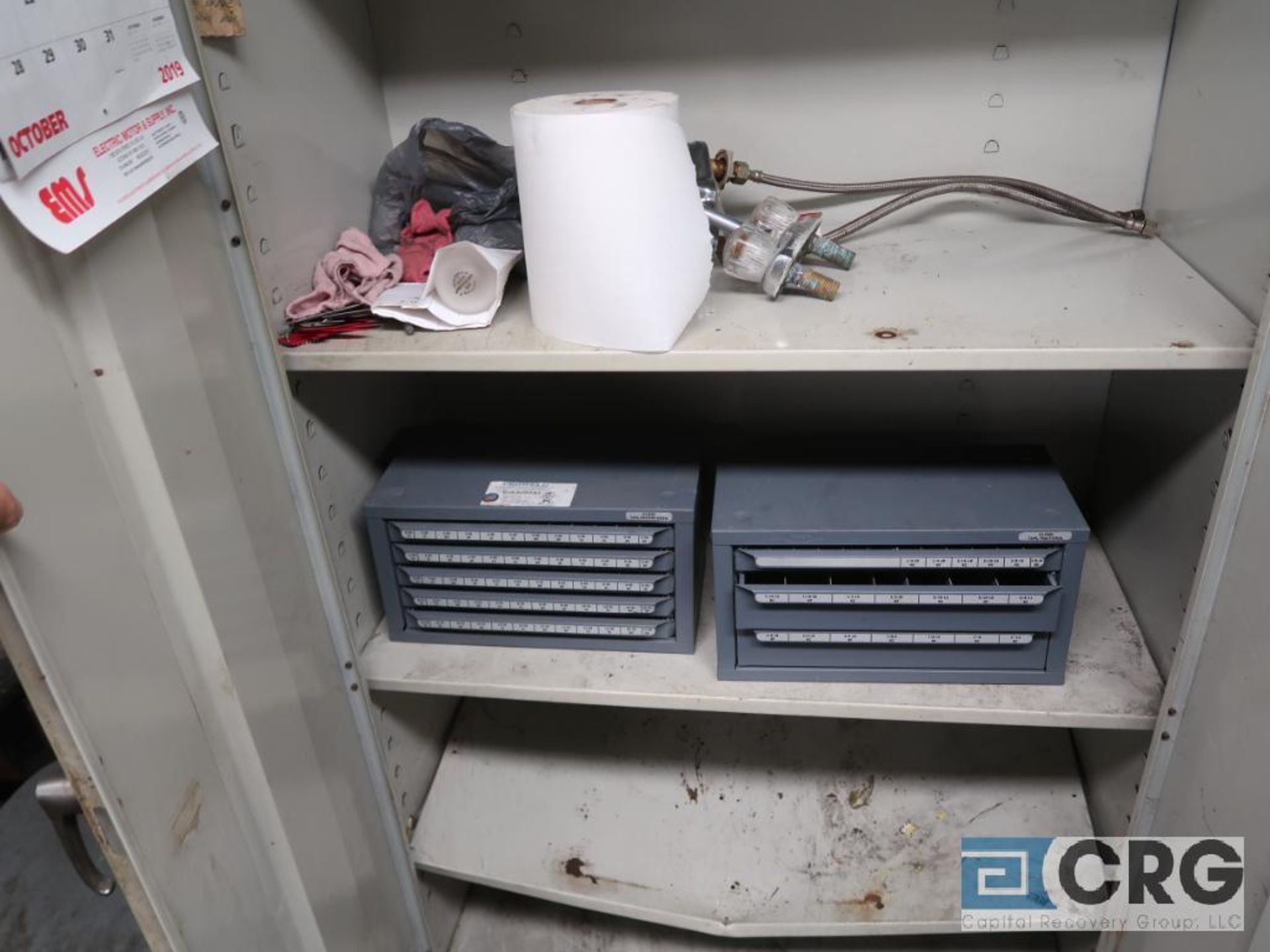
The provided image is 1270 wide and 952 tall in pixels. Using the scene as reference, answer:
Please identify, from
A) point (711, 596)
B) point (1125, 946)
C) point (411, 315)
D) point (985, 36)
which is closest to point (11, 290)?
point (411, 315)

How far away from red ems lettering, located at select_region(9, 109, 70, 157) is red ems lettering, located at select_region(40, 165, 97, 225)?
0.02 meters

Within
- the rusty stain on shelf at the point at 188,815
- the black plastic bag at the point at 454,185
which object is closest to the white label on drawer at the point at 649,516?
the black plastic bag at the point at 454,185

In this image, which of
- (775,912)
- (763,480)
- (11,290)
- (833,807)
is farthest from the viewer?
(833,807)

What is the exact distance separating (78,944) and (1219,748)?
1.34 metres

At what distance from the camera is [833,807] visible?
→ 47.5 inches

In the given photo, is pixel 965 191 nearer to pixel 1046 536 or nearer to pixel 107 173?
pixel 1046 536

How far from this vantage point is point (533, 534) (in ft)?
3.08

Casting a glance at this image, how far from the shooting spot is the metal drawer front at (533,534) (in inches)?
36.3

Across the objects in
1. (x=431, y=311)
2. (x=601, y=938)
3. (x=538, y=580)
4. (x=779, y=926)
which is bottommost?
(x=601, y=938)

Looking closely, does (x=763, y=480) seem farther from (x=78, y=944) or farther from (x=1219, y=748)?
(x=78, y=944)

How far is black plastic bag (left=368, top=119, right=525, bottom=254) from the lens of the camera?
3.12 ft

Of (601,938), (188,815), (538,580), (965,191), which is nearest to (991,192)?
(965,191)

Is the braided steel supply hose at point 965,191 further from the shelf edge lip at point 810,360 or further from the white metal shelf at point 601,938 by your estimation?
the white metal shelf at point 601,938

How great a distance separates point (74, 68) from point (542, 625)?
67 centimetres
